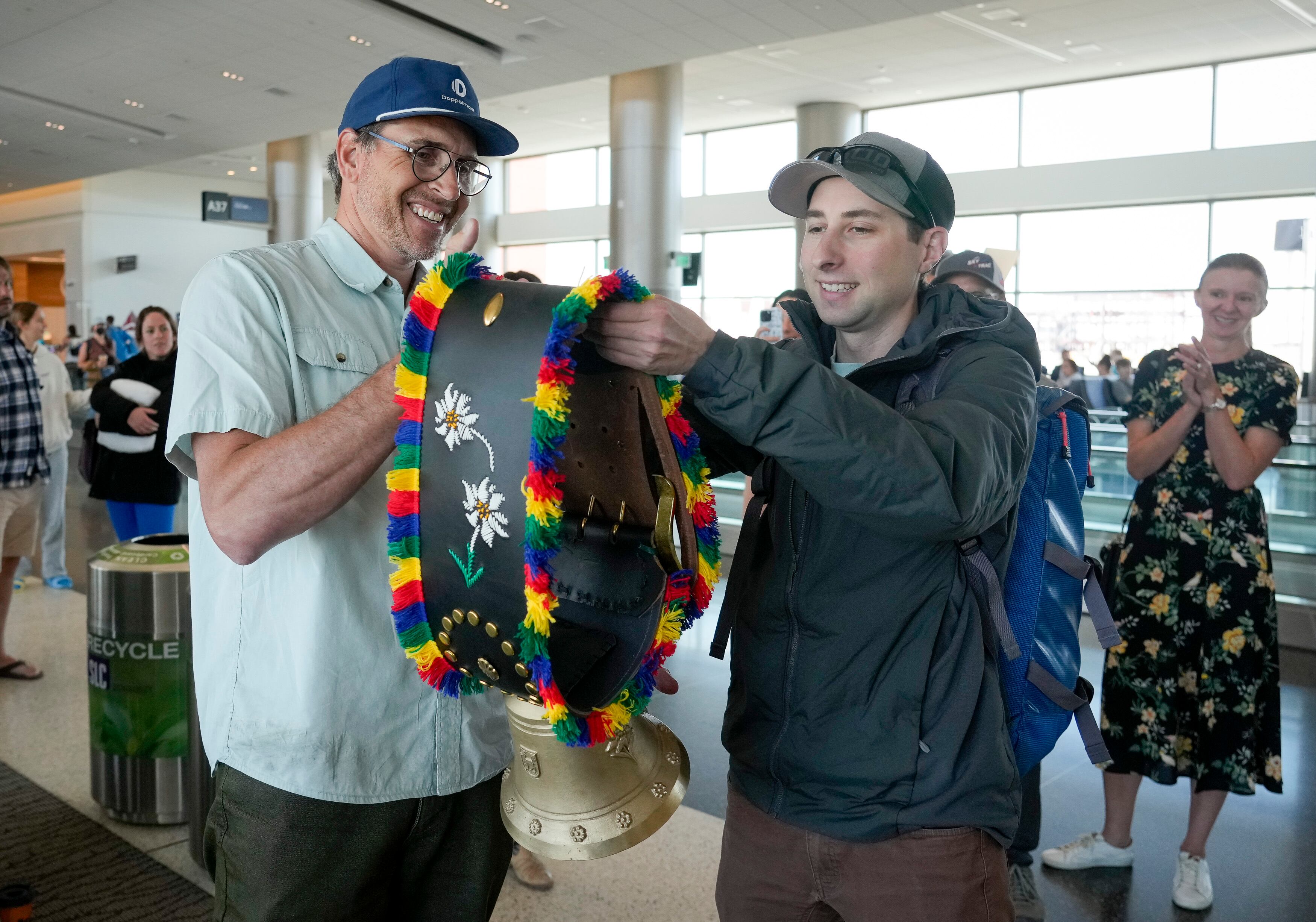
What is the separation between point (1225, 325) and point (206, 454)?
3335mm

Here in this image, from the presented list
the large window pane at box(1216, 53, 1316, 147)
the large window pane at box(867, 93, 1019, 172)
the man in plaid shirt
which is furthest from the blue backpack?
the large window pane at box(867, 93, 1019, 172)

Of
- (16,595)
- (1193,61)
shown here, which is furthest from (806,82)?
(16,595)

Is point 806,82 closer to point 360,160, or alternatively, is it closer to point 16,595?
point 16,595

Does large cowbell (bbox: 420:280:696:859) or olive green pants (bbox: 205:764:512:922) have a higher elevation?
large cowbell (bbox: 420:280:696:859)

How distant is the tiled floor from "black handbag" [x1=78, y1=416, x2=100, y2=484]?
1.33 meters

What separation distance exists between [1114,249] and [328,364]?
19.6 meters

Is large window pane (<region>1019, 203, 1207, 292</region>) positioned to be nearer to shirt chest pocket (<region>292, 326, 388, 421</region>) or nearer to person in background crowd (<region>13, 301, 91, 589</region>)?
person in background crowd (<region>13, 301, 91, 589</region>)

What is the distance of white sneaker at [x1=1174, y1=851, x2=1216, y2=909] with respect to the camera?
3.34 metres

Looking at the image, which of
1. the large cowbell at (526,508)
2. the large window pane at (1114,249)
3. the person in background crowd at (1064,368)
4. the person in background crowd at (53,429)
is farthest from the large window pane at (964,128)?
the large cowbell at (526,508)

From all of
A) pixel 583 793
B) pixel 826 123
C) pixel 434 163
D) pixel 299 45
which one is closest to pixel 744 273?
pixel 826 123

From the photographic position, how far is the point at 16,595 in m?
7.20

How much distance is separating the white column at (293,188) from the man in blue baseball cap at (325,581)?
21.8m

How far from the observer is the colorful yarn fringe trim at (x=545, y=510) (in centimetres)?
121

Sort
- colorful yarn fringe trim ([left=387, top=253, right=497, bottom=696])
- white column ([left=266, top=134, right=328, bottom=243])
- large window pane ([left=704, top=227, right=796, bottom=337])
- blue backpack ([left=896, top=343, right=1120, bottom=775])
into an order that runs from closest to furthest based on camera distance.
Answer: colorful yarn fringe trim ([left=387, top=253, right=497, bottom=696]) < blue backpack ([left=896, top=343, right=1120, bottom=775]) < white column ([left=266, top=134, right=328, bottom=243]) < large window pane ([left=704, top=227, right=796, bottom=337])
